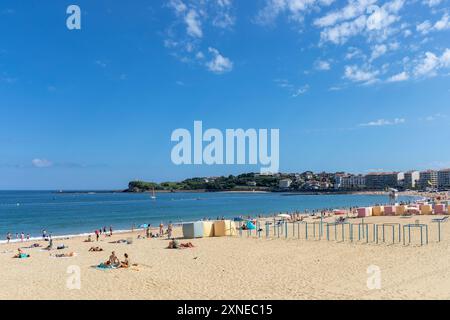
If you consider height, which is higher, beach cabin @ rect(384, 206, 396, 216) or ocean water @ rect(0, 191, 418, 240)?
beach cabin @ rect(384, 206, 396, 216)

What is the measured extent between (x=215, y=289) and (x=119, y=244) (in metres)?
13.8

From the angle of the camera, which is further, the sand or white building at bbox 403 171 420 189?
white building at bbox 403 171 420 189

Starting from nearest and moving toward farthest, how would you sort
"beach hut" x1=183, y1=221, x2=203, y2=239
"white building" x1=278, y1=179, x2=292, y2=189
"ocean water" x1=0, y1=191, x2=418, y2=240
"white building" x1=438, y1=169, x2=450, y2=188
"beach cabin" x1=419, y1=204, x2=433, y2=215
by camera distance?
"beach hut" x1=183, y1=221, x2=203, y2=239 → "beach cabin" x1=419, y1=204, x2=433, y2=215 → "ocean water" x1=0, y1=191, x2=418, y2=240 → "white building" x1=438, y1=169, x2=450, y2=188 → "white building" x1=278, y1=179, x2=292, y2=189

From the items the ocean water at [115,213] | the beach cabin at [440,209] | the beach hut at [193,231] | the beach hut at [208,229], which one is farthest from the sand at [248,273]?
the ocean water at [115,213]

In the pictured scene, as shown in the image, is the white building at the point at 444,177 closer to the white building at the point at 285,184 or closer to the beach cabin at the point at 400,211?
the white building at the point at 285,184

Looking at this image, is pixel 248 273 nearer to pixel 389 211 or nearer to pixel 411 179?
pixel 389 211

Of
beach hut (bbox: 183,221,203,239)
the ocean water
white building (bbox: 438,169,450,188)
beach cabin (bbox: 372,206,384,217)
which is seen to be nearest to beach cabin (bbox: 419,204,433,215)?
beach cabin (bbox: 372,206,384,217)

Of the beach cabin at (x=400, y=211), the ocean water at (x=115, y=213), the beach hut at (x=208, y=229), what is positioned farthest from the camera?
the ocean water at (x=115, y=213)

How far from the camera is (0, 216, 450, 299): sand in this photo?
10.8m

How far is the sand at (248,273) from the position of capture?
35.4ft

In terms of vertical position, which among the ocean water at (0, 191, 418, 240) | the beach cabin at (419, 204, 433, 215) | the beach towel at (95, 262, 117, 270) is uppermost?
the beach cabin at (419, 204, 433, 215)

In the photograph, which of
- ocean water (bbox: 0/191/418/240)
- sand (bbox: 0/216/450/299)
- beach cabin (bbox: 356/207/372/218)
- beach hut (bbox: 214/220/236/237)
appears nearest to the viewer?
sand (bbox: 0/216/450/299)

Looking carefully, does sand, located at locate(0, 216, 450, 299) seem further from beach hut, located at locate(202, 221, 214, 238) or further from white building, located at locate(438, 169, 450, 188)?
white building, located at locate(438, 169, 450, 188)
